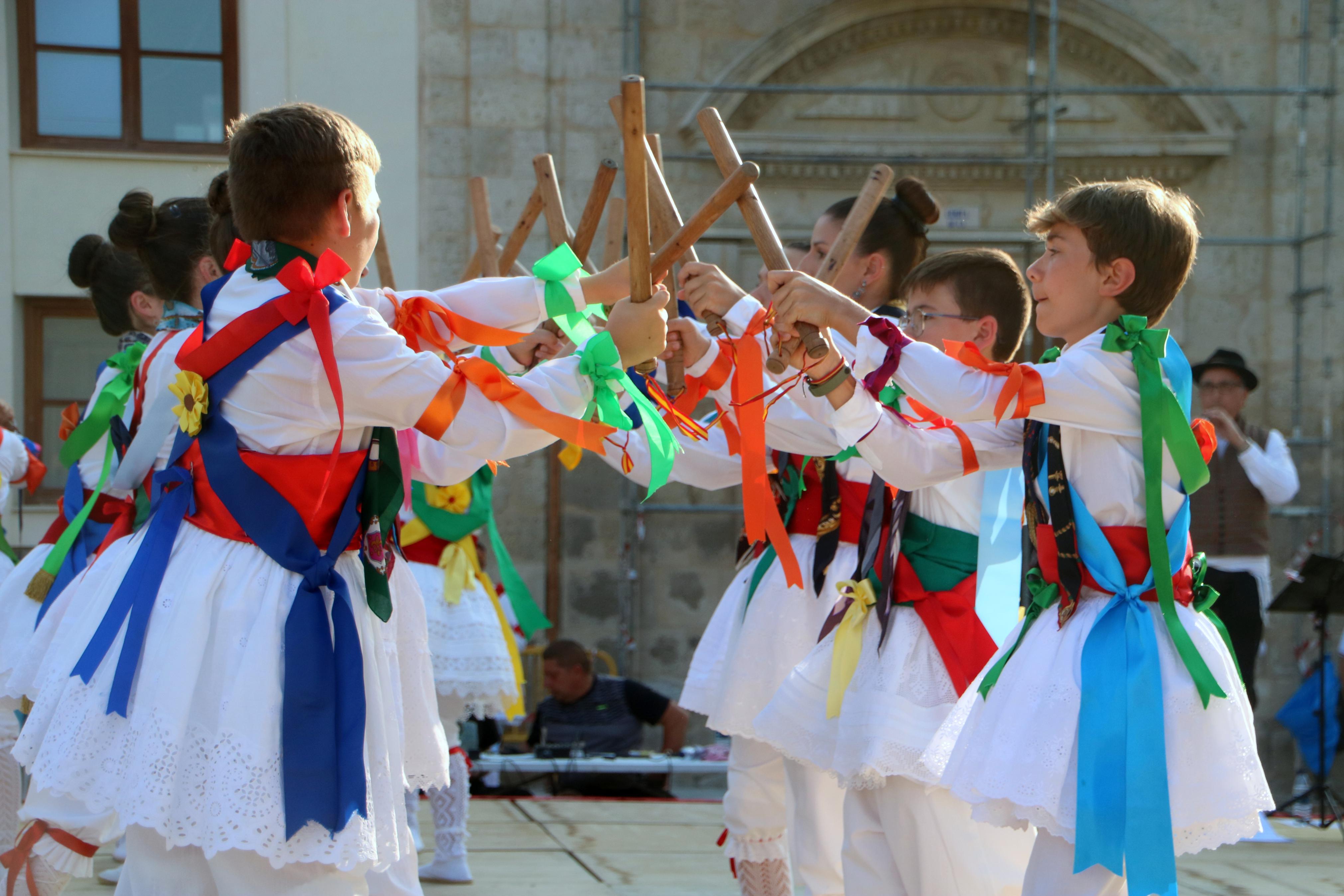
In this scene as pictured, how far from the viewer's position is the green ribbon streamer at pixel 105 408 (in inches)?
123

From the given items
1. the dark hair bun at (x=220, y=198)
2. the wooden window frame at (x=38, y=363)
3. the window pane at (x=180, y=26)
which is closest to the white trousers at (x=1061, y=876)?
the dark hair bun at (x=220, y=198)

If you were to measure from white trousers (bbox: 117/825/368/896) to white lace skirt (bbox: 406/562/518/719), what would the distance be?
2436 millimetres

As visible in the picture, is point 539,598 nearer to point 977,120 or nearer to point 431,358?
point 977,120

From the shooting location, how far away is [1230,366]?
6.14 m

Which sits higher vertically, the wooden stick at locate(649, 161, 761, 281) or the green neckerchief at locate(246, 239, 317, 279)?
the wooden stick at locate(649, 161, 761, 281)

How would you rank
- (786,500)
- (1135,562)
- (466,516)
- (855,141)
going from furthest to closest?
(855,141) → (466,516) → (786,500) → (1135,562)

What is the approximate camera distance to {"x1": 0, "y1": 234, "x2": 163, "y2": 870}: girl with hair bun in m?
2.96

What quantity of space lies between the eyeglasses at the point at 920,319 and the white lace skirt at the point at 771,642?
20.5 inches

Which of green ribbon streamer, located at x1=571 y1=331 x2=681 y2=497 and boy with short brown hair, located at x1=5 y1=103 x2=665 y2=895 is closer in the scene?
boy with short brown hair, located at x1=5 y1=103 x2=665 y2=895

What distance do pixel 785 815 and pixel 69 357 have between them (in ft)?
19.0

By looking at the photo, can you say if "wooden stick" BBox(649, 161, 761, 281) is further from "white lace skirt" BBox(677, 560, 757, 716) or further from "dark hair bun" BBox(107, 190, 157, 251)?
"dark hair bun" BBox(107, 190, 157, 251)

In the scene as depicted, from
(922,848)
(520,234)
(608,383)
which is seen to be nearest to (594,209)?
(520,234)

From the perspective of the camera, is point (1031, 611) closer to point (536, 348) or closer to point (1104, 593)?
point (1104, 593)

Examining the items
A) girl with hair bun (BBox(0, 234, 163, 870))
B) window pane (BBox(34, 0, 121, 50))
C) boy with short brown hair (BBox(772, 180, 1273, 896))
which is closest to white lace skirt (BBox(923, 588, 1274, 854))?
boy with short brown hair (BBox(772, 180, 1273, 896))
